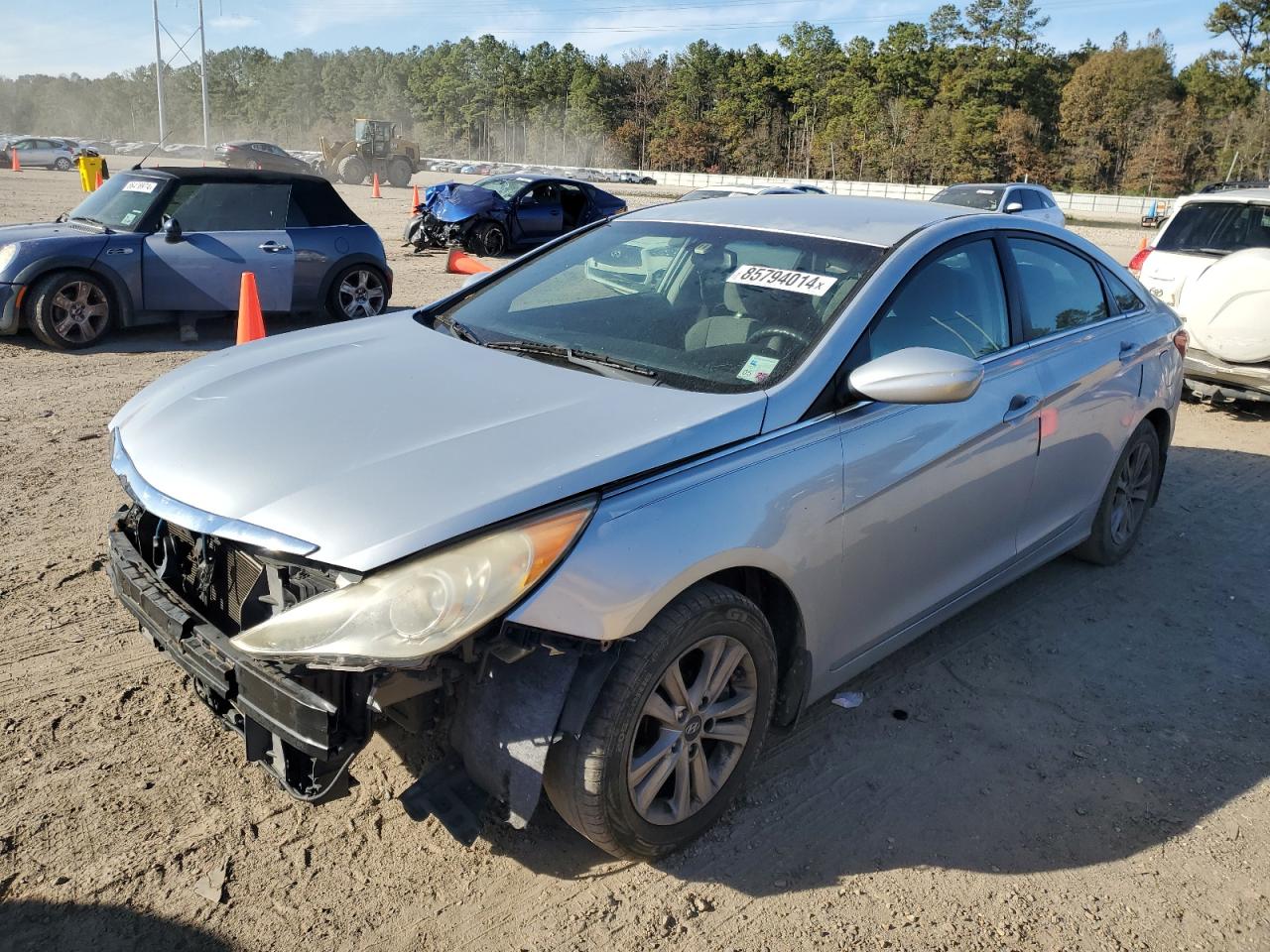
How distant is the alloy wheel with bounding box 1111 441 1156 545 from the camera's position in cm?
475

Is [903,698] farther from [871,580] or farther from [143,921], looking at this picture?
[143,921]

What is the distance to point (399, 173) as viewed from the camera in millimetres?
38406

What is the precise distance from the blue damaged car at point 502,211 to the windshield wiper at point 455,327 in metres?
13.0

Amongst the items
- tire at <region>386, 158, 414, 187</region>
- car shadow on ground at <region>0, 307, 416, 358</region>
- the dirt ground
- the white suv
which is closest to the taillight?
the dirt ground

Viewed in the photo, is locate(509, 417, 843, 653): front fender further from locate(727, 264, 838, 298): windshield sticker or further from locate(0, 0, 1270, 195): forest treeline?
locate(0, 0, 1270, 195): forest treeline

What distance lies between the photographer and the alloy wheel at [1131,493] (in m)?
4.75

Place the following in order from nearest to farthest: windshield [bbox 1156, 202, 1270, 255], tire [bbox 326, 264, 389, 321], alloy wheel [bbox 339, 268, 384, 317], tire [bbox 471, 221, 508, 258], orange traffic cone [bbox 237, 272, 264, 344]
A: orange traffic cone [bbox 237, 272, 264, 344] → windshield [bbox 1156, 202, 1270, 255] → tire [bbox 326, 264, 389, 321] → alloy wheel [bbox 339, 268, 384, 317] → tire [bbox 471, 221, 508, 258]

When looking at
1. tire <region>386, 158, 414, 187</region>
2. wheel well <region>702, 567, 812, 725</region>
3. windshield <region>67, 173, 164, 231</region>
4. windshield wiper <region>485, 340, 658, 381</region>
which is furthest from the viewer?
tire <region>386, 158, 414, 187</region>

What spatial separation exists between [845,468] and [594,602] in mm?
999

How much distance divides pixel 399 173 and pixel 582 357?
38.0 metres

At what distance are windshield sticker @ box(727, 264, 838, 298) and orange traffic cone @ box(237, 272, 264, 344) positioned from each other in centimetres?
531

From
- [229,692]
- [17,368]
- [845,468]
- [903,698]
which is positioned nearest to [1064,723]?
[903,698]

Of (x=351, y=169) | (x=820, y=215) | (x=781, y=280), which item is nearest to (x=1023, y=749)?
(x=781, y=280)

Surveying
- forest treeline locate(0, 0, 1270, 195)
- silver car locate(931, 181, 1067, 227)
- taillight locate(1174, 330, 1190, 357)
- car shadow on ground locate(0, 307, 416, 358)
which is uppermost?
forest treeline locate(0, 0, 1270, 195)
